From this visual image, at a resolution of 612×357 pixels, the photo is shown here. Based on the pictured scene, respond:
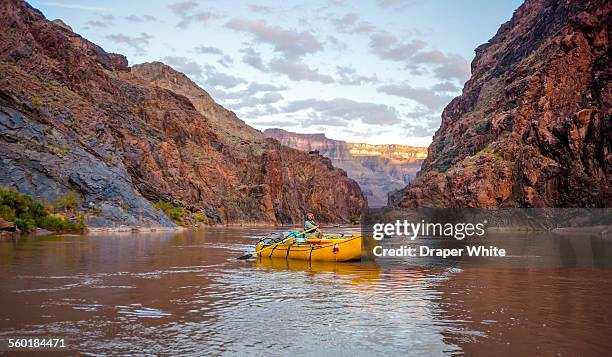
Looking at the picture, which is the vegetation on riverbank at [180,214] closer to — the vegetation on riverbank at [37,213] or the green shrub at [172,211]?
the green shrub at [172,211]

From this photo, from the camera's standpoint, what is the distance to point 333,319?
14.7 metres

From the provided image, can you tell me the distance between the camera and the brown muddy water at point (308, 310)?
467 inches

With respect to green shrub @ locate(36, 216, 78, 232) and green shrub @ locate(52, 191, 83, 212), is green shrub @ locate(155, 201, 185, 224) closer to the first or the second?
green shrub @ locate(52, 191, 83, 212)

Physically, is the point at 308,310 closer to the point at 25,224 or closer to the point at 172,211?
the point at 25,224

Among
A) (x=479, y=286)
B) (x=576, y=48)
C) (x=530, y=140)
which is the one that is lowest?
(x=479, y=286)

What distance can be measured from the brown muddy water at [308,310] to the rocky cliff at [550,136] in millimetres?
82236

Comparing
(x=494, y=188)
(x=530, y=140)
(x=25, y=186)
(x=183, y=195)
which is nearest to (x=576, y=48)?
(x=530, y=140)

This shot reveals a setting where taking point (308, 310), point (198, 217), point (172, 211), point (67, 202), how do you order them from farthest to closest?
point (198, 217)
point (172, 211)
point (67, 202)
point (308, 310)

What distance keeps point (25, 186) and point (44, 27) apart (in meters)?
58.6

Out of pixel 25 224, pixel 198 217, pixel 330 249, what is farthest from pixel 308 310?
pixel 198 217

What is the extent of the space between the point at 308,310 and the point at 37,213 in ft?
169

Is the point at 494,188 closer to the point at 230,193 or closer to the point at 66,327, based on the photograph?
the point at 230,193

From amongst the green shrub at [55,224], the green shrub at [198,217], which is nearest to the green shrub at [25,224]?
the green shrub at [55,224]

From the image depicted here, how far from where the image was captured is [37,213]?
195 feet
